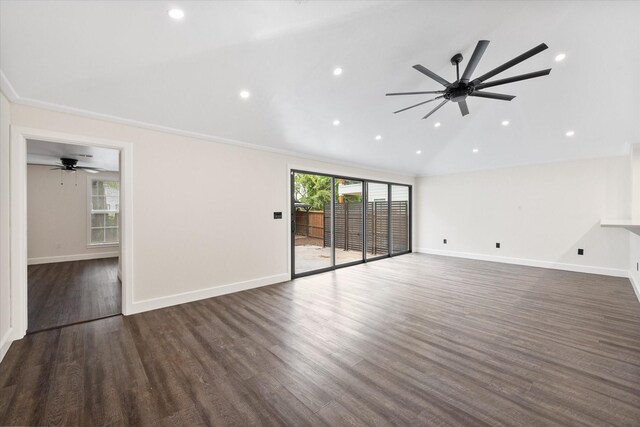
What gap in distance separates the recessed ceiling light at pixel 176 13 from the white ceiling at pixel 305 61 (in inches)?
1.8

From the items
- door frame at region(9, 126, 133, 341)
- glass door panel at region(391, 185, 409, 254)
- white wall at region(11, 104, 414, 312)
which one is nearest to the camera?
door frame at region(9, 126, 133, 341)

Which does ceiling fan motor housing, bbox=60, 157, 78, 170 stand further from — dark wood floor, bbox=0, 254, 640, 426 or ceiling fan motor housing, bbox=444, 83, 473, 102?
ceiling fan motor housing, bbox=444, 83, 473, 102

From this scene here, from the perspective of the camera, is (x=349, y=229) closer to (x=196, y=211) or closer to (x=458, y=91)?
(x=196, y=211)

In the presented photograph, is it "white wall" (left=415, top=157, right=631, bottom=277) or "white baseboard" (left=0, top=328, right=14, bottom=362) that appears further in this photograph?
"white wall" (left=415, top=157, right=631, bottom=277)

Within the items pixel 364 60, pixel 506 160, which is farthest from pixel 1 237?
pixel 506 160

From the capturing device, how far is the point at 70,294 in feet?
13.3

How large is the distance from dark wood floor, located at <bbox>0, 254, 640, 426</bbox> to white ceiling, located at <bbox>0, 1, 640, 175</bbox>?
2519 millimetres

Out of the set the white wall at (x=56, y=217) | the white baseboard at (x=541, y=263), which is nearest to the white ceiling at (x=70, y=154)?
the white wall at (x=56, y=217)

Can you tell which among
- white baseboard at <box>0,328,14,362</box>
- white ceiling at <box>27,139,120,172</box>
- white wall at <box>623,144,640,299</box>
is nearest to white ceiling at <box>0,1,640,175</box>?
white wall at <box>623,144,640,299</box>

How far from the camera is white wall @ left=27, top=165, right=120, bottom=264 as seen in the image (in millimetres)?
6367

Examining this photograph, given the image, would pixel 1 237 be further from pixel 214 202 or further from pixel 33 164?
pixel 33 164

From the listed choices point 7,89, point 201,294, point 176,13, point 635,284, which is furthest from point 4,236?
point 635,284

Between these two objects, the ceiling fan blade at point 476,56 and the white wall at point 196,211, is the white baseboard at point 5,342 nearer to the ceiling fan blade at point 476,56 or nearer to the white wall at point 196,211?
the white wall at point 196,211

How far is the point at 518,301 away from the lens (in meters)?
3.70
